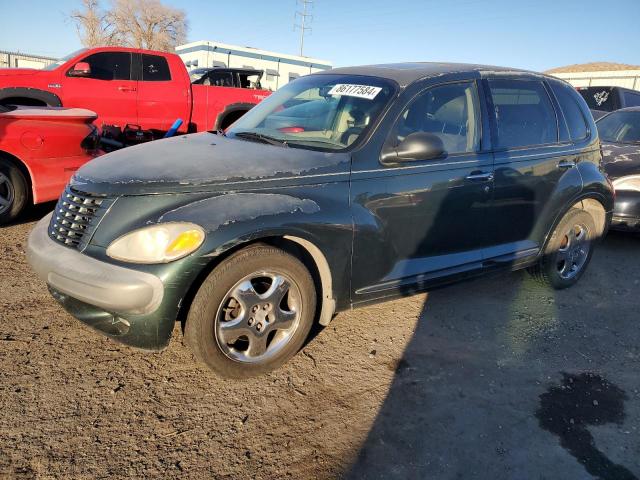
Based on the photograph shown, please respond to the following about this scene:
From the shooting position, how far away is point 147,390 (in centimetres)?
271

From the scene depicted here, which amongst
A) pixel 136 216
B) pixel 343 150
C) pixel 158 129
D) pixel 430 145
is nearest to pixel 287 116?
pixel 343 150

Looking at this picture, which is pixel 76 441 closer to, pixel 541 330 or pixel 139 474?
pixel 139 474

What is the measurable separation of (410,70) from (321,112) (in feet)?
2.30

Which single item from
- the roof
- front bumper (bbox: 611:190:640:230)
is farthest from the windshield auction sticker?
front bumper (bbox: 611:190:640:230)

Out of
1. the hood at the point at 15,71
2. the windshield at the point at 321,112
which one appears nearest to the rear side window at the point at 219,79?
the hood at the point at 15,71

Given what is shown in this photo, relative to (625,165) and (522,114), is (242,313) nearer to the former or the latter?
(522,114)

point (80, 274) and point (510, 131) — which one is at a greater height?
point (510, 131)

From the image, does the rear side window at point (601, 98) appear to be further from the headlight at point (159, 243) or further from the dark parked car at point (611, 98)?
the headlight at point (159, 243)

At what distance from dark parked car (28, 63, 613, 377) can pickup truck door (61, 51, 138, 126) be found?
496cm

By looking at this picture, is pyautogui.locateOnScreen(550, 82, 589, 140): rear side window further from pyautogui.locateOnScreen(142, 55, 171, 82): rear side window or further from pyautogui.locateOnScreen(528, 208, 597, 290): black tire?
pyautogui.locateOnScreen(142, 55, 171, 82): rear side window

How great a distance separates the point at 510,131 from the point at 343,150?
59.6 inches

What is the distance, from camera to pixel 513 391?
115 inches

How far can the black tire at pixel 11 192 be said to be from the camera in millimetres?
4816

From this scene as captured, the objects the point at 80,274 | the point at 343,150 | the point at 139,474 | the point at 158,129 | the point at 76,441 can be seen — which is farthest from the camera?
the point at 158,129
